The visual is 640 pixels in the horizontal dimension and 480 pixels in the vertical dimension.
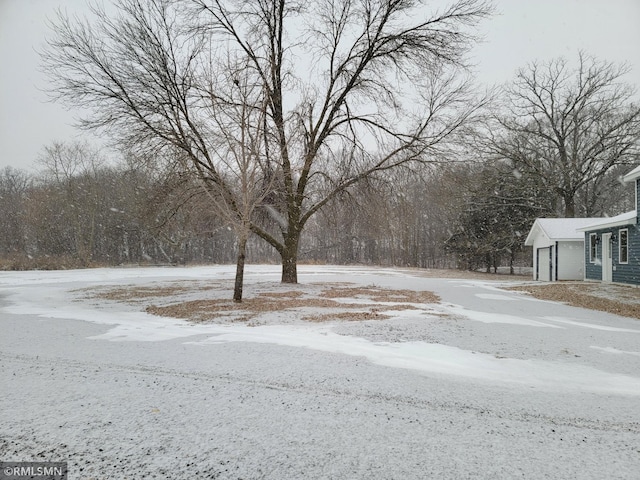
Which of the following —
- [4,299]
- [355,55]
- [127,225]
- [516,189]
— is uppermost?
[355,55]

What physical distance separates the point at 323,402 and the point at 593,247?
21965mm

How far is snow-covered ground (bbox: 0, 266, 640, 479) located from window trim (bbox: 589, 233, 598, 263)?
15.8 metres

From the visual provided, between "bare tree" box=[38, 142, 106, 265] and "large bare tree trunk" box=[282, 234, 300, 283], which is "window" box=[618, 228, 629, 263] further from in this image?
"bare tree" box=[38, 142, 106, 265]

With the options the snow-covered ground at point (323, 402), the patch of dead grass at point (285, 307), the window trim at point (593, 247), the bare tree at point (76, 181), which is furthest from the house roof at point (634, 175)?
the bare tree at point (76, 181)

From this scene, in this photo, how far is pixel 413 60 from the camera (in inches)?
565

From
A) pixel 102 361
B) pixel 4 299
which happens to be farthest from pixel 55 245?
pixel 102 361

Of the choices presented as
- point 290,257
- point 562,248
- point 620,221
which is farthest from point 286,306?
point 562,248

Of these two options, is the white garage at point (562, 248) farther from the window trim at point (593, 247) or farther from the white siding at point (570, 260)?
the window trim at point (593, 247)

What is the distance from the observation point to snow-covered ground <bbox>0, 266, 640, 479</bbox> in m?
2.58

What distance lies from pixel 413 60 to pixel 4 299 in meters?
15.5

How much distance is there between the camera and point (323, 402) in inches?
138

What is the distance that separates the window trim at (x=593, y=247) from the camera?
65.5 ft

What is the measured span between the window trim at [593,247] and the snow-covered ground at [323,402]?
15840 mm

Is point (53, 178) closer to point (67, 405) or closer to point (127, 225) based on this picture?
point (127, 225)
